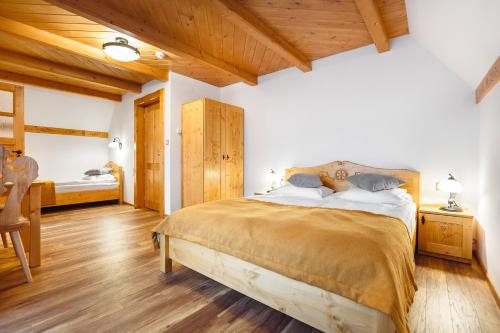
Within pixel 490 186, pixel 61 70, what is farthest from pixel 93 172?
pixel 490 186

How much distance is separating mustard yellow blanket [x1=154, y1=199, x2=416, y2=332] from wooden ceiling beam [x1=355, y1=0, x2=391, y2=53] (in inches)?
74.0

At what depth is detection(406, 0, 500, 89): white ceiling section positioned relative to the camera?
1.61 metres

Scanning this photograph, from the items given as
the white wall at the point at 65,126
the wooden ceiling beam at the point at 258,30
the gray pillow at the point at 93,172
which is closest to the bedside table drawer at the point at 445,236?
the wooden ceiling beam at the point at 258,30

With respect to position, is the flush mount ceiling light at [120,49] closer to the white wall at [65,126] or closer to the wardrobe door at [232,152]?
the wardrobe door at [232,152]

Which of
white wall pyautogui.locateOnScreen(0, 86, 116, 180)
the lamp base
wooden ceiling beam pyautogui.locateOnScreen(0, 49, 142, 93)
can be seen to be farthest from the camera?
white wall pyautogui.locateOnScreen(0, 86, 116, 180)

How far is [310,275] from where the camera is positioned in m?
1.24

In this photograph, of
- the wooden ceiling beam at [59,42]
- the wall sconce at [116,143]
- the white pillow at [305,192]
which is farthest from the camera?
the wall sconce at [116,143]

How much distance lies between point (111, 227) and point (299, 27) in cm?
382

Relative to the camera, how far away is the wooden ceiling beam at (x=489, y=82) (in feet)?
5.87

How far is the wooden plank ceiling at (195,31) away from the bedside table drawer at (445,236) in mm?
2125

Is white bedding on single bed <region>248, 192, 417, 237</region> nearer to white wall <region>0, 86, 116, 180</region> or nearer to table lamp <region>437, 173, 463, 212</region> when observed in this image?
table lamp <region>437, 173, 463, 212</region>

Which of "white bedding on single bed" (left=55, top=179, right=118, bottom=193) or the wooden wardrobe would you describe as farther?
"white bedding on single bed" (left=55, top=179, right=118, bottom=193)

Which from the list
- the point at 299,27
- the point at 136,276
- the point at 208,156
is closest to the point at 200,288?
the point at 136,276

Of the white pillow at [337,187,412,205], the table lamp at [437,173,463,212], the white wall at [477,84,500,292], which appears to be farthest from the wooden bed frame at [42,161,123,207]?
the white wall at [477,84,500,292]
